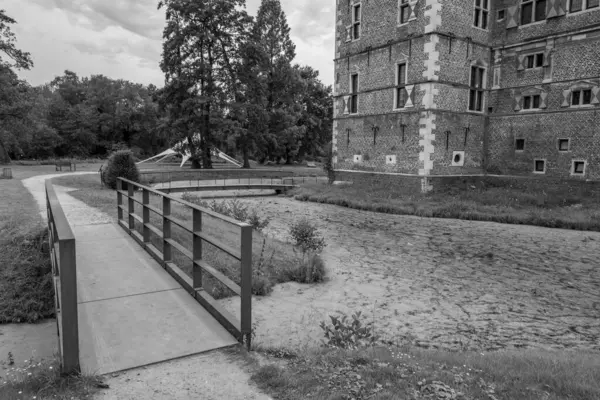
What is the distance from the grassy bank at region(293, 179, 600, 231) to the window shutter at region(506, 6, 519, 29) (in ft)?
25.4

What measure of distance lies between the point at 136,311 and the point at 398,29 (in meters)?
20.3

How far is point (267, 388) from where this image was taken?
3.28m

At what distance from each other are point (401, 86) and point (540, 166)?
7.48m

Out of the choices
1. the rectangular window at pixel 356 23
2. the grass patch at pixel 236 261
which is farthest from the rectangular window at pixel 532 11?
the grass patch at pixel 236 261

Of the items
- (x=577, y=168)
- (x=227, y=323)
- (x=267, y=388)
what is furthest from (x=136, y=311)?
(x=577, y=168)

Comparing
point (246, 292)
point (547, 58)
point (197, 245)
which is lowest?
point (246, 292)

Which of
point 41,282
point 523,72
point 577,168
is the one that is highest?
point 523,72

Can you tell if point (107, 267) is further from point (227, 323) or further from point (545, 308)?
point (545, 308)

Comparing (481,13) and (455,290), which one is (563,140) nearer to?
(481,13)

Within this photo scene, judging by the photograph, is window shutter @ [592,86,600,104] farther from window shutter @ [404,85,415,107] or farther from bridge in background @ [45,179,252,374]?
bridge in background @ [45,179,252,374]

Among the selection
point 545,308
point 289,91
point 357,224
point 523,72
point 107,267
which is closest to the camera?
point 107,267

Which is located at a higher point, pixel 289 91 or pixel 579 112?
pixel 289 91

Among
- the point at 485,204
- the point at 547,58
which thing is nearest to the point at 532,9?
the point at 547,58

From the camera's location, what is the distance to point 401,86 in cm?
2139
